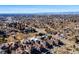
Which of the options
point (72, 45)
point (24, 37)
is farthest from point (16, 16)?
point (72, 45)

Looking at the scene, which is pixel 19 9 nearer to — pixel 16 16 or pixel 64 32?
pixel 16 16

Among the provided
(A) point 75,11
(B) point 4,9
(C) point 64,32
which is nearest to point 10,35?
(B) point 4,9

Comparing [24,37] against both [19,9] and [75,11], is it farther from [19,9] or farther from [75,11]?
[75,11]
